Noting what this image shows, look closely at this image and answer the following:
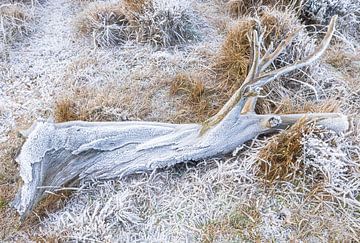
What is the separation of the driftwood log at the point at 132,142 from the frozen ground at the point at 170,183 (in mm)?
78

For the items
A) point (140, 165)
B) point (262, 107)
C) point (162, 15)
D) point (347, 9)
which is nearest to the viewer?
point (140, 165)

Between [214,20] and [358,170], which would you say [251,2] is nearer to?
[214,20]

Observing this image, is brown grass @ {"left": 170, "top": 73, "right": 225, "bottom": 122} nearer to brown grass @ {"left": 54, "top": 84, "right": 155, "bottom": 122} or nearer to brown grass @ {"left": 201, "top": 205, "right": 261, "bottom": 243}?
brown grass @ {"left": 54, "top": 84, "right": 155, "bottom": 122}

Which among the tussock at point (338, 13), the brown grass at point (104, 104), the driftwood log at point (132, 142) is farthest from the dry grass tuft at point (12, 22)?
the tussock at point (338, 13)

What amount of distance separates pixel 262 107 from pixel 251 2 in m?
1.20

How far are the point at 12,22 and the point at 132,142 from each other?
1.60 metres

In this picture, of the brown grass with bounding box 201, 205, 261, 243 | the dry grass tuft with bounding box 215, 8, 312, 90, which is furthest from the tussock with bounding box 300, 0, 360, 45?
the brown grass with bounding box 201, 205, 261, 243

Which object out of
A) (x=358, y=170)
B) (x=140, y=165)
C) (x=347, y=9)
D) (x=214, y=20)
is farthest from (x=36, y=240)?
(x=347, y=9)

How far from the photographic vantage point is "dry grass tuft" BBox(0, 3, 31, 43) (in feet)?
10.1

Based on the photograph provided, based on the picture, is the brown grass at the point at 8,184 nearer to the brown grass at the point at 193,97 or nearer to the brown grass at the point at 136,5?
the brown grass at the point at 193,97

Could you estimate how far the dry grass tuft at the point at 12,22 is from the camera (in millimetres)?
3084

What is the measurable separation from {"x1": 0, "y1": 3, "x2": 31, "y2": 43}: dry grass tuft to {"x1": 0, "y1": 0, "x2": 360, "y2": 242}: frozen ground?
128 mm

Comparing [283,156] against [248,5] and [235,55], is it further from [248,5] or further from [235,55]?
[248,5]

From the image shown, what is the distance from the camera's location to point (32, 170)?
2012mm
